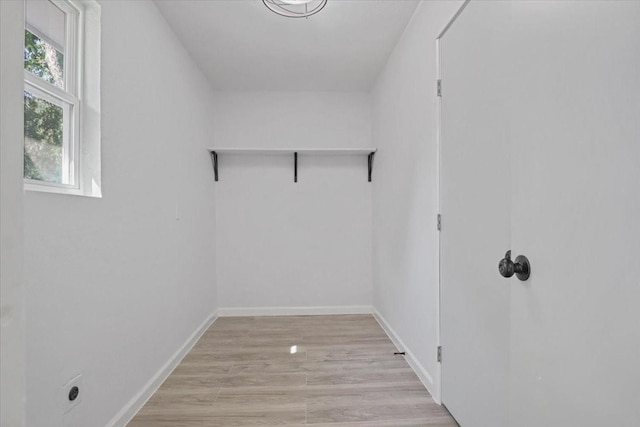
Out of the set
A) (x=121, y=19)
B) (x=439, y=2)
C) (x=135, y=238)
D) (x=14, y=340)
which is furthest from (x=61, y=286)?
(x=439, y=2)

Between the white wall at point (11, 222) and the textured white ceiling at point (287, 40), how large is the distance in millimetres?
2126

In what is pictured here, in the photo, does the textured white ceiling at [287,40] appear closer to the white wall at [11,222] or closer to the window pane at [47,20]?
the window pane at [47,20]

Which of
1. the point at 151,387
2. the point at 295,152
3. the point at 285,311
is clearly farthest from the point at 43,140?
the point at 285,311

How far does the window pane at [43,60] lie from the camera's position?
50.4 inches

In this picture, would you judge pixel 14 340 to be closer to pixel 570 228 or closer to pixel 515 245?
pixel 570 228

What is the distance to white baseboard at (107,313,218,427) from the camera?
1.67 m

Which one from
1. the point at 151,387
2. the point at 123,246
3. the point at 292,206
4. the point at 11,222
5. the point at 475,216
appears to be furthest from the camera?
the point at 292,206

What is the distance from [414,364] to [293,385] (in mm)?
864

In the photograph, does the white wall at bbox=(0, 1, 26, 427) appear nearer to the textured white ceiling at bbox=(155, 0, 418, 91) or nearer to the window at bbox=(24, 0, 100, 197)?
the window at bbox=(24, 0, 100, 197)

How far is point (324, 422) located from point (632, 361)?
1.53m

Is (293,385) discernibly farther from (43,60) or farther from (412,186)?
(43,60)

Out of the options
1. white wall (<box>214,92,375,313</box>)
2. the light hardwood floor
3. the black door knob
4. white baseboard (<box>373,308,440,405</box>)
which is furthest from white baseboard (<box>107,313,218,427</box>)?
the black door knob

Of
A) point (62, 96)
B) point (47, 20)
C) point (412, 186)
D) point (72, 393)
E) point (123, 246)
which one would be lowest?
point (72, 393)

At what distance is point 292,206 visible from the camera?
3662mm
